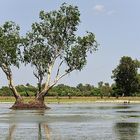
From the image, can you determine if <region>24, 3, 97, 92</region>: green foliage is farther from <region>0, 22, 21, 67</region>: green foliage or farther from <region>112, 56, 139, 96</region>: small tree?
<region>112, 56, 139, 96</region>: small tree

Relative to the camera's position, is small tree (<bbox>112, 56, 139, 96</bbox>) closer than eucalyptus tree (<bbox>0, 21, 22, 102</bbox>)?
No

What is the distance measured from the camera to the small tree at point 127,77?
164 meters

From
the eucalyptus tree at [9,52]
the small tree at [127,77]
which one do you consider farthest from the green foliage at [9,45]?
the small tree at [127,77]

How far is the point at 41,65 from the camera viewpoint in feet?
266

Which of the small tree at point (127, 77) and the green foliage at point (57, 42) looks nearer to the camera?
the green foliage at point (57, 42)

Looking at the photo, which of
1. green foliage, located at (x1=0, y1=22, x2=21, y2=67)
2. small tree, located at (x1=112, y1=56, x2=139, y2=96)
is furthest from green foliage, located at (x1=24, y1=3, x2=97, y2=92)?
small tree, located at (x1=112, y1=56, x2=139, y2=96)

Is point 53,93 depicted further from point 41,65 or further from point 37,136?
point 37,136

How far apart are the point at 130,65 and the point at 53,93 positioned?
25902 millimetres

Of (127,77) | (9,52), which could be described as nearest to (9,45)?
(9,52)

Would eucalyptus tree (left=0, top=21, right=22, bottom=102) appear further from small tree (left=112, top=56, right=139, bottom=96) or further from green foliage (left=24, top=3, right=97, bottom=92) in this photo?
small tree (left=112, top=56, right=139, bottom=96)

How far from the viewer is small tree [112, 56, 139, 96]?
163625 mm

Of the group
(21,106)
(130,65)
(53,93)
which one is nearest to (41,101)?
(21,106)

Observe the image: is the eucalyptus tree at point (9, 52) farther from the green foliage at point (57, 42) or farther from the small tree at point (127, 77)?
the small tree at point (127, 77)

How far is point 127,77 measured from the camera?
164m
